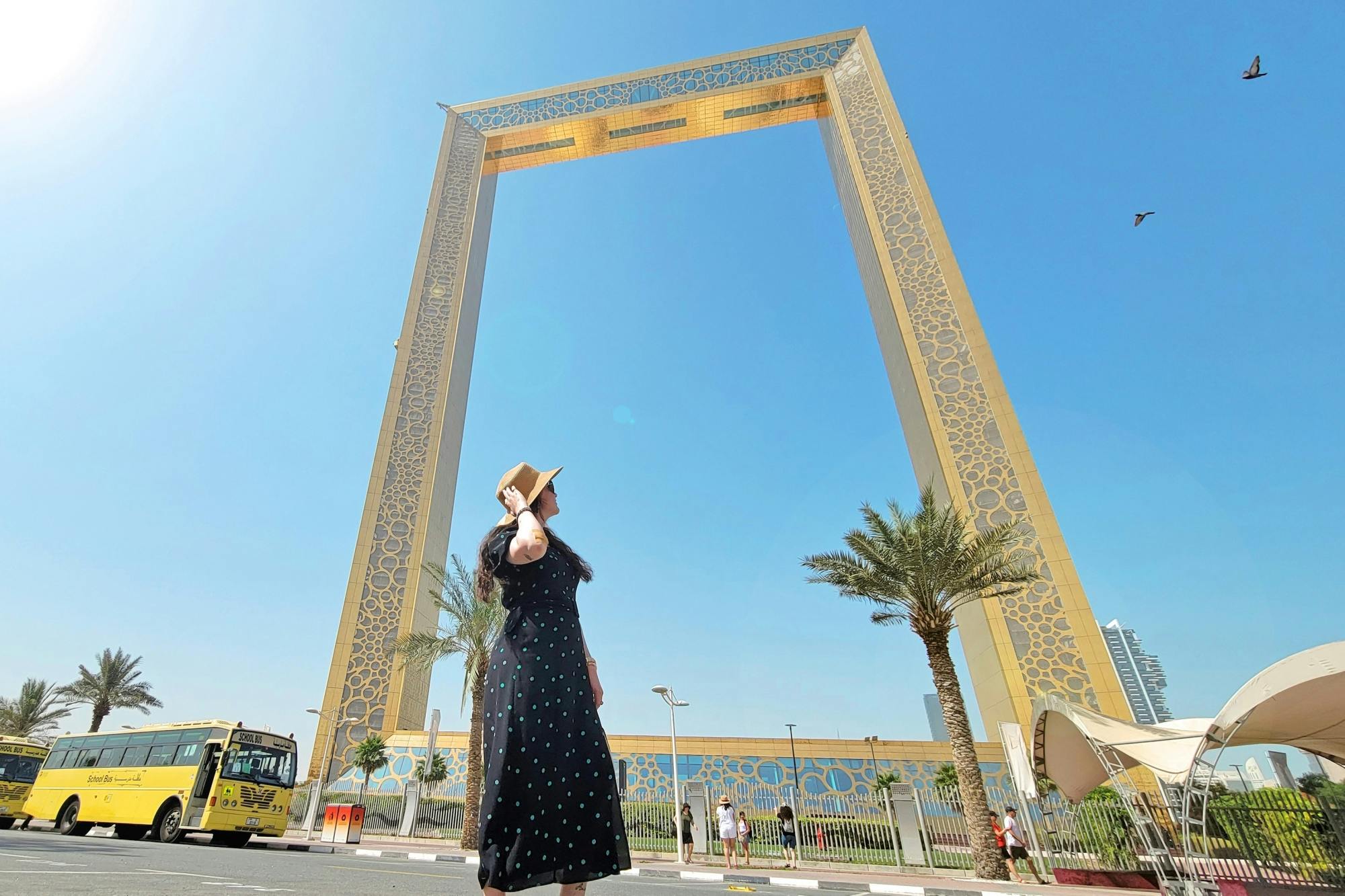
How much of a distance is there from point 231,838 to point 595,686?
15.5 m

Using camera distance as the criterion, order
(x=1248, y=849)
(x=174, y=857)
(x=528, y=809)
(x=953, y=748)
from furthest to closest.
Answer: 1. (x=953, y=748)
2. (x=1248, y=849)
3. (x=174, y=857)
4. (x=528, y=809)

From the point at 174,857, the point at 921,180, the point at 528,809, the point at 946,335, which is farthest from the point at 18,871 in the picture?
the point at 921,180

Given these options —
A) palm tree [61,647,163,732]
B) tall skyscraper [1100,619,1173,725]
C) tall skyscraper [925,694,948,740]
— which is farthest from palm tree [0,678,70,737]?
tall skyscraper [925,694,948,740]

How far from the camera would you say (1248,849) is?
763 cm

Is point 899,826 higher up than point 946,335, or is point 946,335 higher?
point 946,335

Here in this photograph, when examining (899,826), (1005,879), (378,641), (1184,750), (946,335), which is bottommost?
(1005,879)

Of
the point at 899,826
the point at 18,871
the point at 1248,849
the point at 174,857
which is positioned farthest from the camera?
the point at 899,826

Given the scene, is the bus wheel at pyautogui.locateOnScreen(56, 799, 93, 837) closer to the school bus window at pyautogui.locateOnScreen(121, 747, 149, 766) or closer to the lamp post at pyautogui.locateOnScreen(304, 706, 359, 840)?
the school bus window at pyautogui.locateOnScreen(121, 747, 149, 766)

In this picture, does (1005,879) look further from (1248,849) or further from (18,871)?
(18,871)

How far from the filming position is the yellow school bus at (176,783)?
39.1 feet

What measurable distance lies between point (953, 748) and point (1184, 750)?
3.65 meters

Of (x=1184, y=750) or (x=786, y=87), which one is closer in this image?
(x=1184, y=750)

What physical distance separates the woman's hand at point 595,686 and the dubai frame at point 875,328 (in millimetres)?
18223

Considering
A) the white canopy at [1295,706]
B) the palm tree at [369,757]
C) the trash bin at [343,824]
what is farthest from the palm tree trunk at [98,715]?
the white canopy at [1295,706]
